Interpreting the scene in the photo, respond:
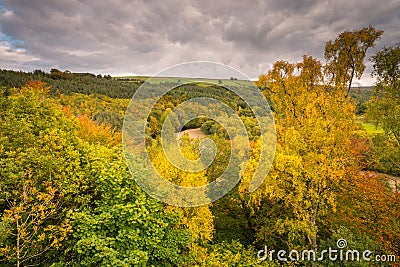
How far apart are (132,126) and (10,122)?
1442 centimetres

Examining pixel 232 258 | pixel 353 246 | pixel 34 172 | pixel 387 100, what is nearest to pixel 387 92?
pixel 387 100

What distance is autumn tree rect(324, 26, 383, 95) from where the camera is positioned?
12.3 meters

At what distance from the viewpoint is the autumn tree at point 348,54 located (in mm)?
12273

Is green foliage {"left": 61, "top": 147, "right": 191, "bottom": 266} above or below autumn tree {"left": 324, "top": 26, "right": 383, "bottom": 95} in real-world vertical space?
below

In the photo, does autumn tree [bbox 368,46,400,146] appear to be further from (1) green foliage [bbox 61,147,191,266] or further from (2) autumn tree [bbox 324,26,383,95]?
(1) green foliage [bbox 61,147,191,266]

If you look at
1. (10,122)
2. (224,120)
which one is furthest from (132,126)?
(10,122)

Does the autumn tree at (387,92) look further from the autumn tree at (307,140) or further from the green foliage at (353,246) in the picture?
the green foliage at (353,246)

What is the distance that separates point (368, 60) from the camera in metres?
13.6

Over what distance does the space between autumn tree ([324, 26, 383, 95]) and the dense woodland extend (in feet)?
0.17

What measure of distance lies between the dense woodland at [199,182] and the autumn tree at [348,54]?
0.05 metres

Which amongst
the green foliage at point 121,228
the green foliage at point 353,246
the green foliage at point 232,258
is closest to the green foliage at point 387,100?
the green foliage at point 353,246

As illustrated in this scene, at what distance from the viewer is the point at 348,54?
12852 millimetres

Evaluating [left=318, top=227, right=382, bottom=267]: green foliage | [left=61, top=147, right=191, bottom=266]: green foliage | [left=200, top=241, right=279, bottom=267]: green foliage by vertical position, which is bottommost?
[left=200, top=241, right=279, bottom=267]: green foliage

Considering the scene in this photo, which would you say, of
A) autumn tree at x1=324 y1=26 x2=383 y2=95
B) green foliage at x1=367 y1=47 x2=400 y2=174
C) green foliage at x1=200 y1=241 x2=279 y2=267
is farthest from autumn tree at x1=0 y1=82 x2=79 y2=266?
green foliage at x1=367 y1=47 x2=400 y2=174
